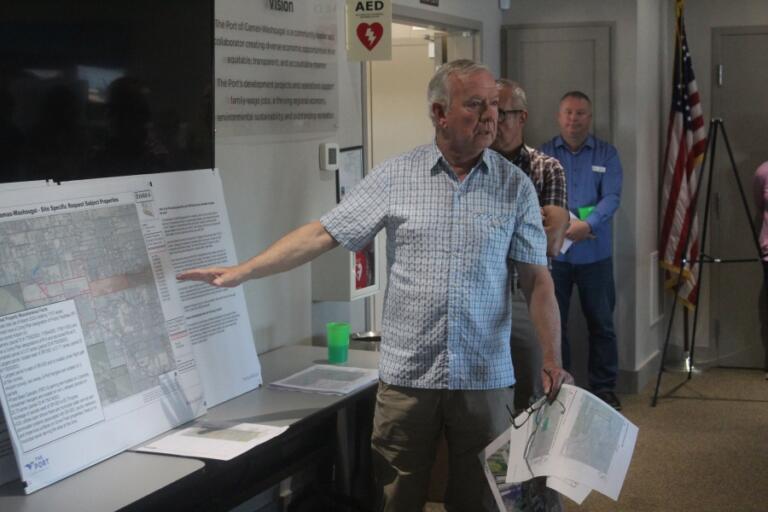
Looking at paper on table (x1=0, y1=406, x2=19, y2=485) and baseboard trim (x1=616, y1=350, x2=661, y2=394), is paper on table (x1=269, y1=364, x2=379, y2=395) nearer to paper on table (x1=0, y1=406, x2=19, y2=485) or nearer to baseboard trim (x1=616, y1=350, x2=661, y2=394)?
paper on table (x1=0, y1=406, x2=19, y2=485)

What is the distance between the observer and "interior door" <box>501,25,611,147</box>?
18.3ft

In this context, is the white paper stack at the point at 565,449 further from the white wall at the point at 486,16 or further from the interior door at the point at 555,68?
the interior door at the point at 555,68

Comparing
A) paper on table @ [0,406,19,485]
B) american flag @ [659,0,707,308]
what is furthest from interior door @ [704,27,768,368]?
paper on table @ [0,406,19,485]

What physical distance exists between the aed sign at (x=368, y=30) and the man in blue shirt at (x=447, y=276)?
51.3 inches

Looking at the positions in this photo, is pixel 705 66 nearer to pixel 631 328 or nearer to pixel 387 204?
pixel 631 328

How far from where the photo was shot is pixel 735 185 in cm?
608

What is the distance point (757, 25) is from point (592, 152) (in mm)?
1503

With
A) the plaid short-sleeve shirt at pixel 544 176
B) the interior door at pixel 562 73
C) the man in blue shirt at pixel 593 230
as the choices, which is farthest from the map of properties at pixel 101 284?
the interior door at pixel 562 73

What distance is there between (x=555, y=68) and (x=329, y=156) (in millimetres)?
2282

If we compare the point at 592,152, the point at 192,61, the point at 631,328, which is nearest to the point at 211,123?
the point at 192,61

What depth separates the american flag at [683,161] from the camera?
577 centimetres

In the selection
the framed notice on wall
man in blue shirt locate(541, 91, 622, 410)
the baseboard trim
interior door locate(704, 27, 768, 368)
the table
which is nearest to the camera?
the table

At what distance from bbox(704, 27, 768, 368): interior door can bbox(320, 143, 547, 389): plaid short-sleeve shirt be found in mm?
3864

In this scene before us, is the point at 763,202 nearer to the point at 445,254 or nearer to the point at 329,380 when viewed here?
the point at 329,380
